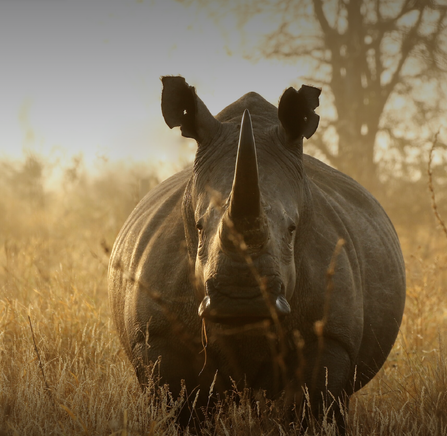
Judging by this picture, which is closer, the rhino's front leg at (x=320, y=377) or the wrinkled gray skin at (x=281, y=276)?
the wrinkled gray skin at (x=281, y=276)

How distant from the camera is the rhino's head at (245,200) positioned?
6.53ft

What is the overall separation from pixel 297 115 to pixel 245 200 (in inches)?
32.4

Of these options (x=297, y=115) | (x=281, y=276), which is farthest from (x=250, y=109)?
(x=281, y=276)

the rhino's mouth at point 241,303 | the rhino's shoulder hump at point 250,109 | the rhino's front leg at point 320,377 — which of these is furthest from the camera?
the rhino's shoulder hump at point 250,109

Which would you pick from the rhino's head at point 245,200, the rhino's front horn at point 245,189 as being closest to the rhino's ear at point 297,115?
the rhino's head at point 245,200

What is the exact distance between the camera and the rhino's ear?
8.72 ft

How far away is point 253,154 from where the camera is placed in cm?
206

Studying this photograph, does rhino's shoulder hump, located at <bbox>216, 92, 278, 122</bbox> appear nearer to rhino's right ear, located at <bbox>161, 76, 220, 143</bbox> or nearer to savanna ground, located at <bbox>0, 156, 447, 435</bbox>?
rhino's right ear, located at <bbox>161, 76, 220, 143</bbox>

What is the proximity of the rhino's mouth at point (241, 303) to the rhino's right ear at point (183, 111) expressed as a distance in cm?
92

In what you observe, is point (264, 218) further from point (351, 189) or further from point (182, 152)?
point (182, 152)

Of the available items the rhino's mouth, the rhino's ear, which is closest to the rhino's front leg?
the rhino's mouth

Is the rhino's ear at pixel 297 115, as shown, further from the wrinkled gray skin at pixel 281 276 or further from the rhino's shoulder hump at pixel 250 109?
the rhino's shoulder hump at pixel 250 109

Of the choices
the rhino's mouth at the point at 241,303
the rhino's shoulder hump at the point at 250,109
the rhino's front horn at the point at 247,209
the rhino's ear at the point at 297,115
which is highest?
the rhino's shoulder hump at the point at 250,109

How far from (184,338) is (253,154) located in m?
0.99
